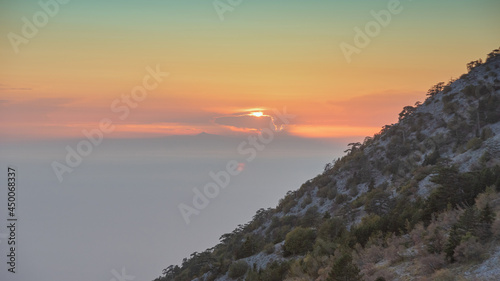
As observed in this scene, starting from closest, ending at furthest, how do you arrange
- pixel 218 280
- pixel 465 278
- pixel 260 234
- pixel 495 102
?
pixel 465 278 → pixel 218 280 → pixel 495 102 → pixel 260 234

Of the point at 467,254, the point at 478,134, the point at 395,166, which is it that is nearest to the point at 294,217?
the point at 395,166

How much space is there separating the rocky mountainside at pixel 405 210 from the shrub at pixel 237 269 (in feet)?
0.25

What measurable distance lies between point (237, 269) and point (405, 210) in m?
12.8

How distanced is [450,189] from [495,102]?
26.1 m

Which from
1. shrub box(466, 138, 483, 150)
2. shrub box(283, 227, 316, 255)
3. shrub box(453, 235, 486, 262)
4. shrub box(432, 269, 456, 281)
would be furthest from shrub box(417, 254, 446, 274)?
shrub box(466, 138, 483, 150)

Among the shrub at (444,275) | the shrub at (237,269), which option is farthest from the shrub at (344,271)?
the shrub at (237,269)

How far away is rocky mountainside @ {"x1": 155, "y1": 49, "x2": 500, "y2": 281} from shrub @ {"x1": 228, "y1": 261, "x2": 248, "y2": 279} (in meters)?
0.08

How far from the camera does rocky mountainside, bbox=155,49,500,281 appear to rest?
14.4 meters

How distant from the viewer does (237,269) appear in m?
29.3

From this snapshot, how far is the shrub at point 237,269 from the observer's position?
29.1m

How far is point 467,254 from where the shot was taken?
13.5 meters

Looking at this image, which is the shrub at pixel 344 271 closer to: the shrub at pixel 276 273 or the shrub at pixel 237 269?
the shrub at pixel 276 273

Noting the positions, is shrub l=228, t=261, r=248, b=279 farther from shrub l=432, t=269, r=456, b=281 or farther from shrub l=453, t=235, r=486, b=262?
shrub l=432, t=269, r=456, b=281

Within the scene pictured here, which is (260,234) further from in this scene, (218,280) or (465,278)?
(465,278)
